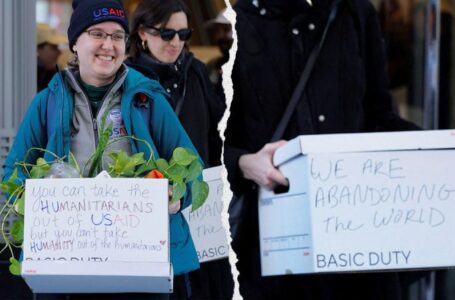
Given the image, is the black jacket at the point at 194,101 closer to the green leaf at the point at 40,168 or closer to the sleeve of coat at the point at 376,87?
the sleeve of coat at the point at 376,87

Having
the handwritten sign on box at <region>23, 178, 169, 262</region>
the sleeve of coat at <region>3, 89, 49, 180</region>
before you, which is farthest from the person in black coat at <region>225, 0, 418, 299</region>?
the sleeve of coat at <region>3, 89, 49, 180</region>

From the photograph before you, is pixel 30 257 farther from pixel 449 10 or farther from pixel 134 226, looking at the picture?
pixel 449 10

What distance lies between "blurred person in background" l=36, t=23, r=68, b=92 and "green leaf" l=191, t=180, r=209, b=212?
7.60 feet

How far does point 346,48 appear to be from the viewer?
5129 mm

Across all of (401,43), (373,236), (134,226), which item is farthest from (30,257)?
(401,43)

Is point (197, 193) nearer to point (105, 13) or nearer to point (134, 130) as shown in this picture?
point (134, 130)

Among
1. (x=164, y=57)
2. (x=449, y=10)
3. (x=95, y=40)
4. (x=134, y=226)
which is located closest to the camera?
(x=134, y=226)

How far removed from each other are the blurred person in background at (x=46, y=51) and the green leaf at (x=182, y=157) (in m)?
2.39

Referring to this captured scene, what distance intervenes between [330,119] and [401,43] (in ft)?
9.12

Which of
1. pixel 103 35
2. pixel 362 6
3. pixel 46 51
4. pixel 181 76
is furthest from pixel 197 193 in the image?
pixel 46 51

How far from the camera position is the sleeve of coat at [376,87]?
17.0ft

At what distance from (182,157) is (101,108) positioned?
16.4 inches

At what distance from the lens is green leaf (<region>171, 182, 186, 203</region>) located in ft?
15.2

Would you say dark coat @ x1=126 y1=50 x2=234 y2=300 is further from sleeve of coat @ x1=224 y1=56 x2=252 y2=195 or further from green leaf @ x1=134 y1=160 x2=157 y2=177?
green leaf @ x1=134 y1=160 x2=157 y2=177
